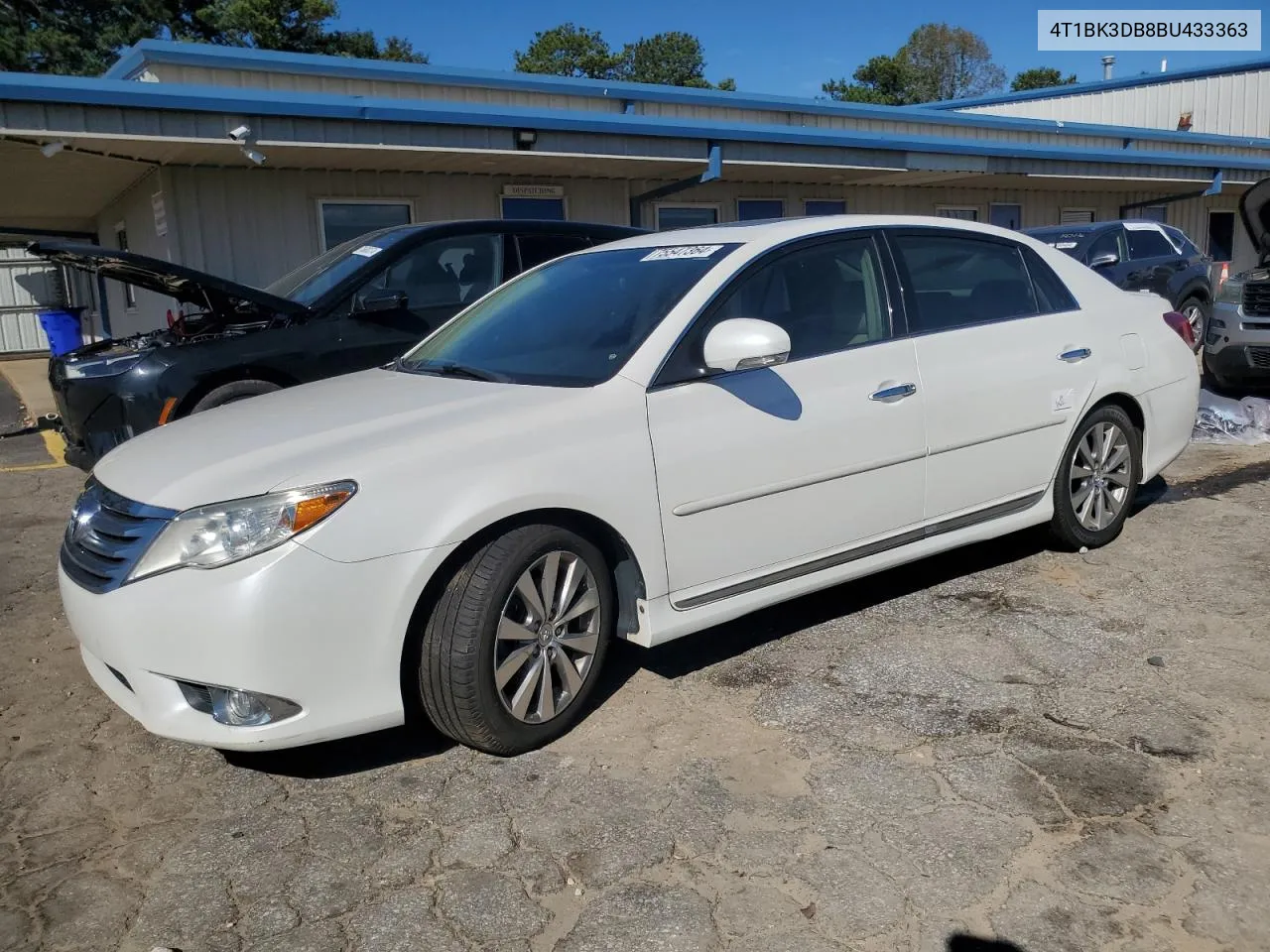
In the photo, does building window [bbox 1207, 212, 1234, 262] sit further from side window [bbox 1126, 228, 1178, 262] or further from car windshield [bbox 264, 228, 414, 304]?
car windshield [bbox 264, 228, 414, 304]

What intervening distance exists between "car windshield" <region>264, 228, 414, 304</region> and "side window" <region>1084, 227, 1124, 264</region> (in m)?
8.03

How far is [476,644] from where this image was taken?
116 inches

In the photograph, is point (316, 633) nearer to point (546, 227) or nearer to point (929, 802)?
point (929, 802)

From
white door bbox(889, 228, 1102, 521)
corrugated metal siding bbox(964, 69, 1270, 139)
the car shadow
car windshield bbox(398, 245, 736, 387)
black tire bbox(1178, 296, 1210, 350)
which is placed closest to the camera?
the car shadow

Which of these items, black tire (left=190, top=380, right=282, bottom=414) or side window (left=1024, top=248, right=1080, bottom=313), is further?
black tire (left=190, top=380, right=282, bottom=414)

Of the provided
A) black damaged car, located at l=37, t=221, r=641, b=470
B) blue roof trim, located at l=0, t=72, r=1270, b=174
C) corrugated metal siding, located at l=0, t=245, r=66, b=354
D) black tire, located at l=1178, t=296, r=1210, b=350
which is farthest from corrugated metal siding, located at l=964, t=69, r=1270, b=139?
black damaged car, located at l=37, t=221, r=641, b=470

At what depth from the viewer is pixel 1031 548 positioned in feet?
16.6

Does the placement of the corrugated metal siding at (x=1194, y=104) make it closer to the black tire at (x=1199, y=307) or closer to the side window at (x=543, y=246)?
the black tire at (x=1199, y=307)

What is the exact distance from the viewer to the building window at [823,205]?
15.4 meters

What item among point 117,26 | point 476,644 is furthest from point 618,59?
point 476,644

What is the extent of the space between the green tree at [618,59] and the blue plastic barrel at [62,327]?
42569mm

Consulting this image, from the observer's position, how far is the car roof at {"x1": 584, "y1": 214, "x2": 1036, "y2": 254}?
13.0ft

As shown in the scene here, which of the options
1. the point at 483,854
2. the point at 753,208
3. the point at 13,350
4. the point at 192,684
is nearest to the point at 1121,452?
the point at 483,854

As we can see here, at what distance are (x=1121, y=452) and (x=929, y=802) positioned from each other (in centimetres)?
276
